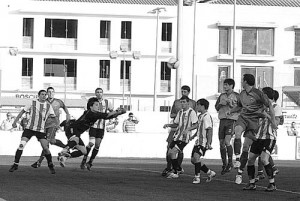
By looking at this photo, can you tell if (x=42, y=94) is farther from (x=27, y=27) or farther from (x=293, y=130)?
(x=27, y=27)

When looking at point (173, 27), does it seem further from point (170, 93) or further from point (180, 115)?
point (180, 115)

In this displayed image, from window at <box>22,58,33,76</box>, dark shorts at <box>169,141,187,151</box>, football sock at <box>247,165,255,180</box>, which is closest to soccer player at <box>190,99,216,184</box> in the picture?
dark shorts at <box>169,141,187,151</box>

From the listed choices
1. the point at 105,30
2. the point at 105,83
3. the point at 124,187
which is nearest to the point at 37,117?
the point at 124,187

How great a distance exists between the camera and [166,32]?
206 ft

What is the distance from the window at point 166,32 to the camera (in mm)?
62469

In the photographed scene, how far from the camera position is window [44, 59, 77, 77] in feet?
197

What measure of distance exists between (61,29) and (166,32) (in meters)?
7.14

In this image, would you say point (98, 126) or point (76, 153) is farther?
point (98, 126)

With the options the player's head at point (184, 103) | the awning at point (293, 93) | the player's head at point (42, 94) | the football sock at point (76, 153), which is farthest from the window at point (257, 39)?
the player's head at point (184, 103)

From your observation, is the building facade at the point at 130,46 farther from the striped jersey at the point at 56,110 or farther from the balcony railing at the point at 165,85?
the striped jersey at the point at 56,110

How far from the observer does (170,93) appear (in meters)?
60.7

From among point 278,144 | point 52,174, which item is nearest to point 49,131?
point 52,174

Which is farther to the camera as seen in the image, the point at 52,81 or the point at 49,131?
the point at 52,81

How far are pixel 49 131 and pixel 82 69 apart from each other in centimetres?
3672
